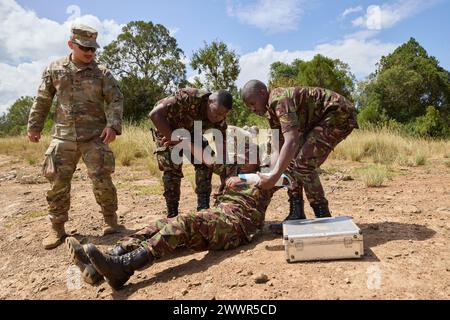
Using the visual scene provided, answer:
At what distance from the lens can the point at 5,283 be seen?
3.25 m

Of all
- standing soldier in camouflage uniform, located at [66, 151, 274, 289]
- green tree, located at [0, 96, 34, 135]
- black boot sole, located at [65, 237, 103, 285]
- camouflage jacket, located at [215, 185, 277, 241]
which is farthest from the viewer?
green tree, located at [0, 96, 34, 135]

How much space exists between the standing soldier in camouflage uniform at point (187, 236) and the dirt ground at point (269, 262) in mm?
145

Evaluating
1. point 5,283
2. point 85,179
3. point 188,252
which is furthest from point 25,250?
point 85,179

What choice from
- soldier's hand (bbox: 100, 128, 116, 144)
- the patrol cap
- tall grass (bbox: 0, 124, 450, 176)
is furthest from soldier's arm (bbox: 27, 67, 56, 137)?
tall grass (bbox: 0, 124, 450, 176)

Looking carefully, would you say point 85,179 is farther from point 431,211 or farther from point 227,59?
point 227,59

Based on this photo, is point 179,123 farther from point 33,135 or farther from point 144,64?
point 144,64

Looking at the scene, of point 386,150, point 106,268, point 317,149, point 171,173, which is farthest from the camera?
point 386,150

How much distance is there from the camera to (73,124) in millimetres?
3904

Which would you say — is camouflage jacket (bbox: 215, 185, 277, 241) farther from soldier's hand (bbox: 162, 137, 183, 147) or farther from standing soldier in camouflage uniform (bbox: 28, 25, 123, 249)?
standing soldier in camouflage uniform (bbox: 28, 25, 123, 249)

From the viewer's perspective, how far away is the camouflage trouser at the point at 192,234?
110 inches

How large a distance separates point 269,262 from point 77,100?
246 centimetres

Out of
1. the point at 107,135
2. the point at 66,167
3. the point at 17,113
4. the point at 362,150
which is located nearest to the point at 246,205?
the point at 107,135

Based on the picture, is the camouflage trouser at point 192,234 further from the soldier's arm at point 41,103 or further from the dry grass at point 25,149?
the dry grass at point 25,149

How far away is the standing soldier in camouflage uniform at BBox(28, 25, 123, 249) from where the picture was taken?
387 cm
